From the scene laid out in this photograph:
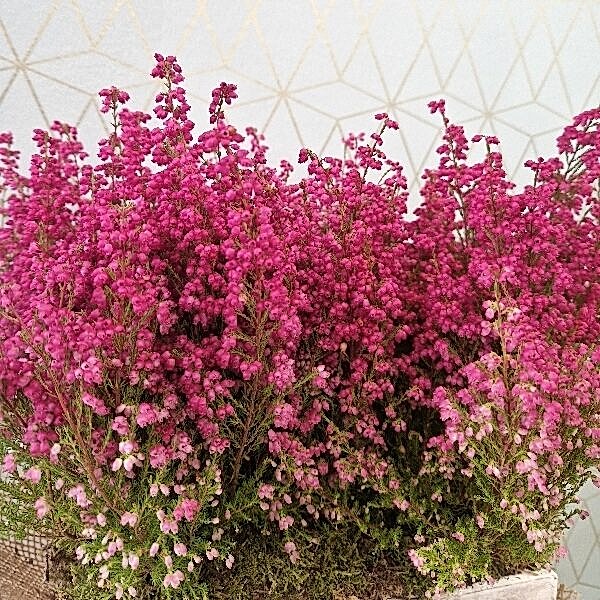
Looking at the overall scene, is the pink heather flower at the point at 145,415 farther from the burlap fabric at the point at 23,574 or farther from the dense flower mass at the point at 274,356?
the burlap fabric at the point at 23,574

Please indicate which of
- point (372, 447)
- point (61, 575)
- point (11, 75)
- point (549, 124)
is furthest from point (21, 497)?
point (549, 124)

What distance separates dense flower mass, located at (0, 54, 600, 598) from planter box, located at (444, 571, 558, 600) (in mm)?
26

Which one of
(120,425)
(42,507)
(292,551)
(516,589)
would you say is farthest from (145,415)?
(516,589)

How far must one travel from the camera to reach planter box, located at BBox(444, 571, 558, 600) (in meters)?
0.97

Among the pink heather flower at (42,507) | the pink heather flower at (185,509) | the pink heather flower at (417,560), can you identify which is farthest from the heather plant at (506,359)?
the pink heather flower at (42,507)

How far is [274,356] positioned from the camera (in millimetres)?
867

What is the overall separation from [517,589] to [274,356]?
449 millimetres

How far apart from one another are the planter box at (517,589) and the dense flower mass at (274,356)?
1.0 inches

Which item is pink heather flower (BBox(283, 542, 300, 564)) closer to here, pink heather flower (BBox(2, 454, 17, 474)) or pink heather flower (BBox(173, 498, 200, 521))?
pink heather flower (BBox(173, 498, 200, 521))

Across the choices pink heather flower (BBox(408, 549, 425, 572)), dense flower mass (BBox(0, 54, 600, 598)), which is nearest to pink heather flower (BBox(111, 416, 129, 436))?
dense flower mass (BBox(0, 54, 600, 598))

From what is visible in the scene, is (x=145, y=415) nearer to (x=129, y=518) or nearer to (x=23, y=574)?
(x=129, y=518)

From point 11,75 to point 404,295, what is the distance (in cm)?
72

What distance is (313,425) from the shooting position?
97 centimetres

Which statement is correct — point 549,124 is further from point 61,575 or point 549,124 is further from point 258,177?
point 61,575
